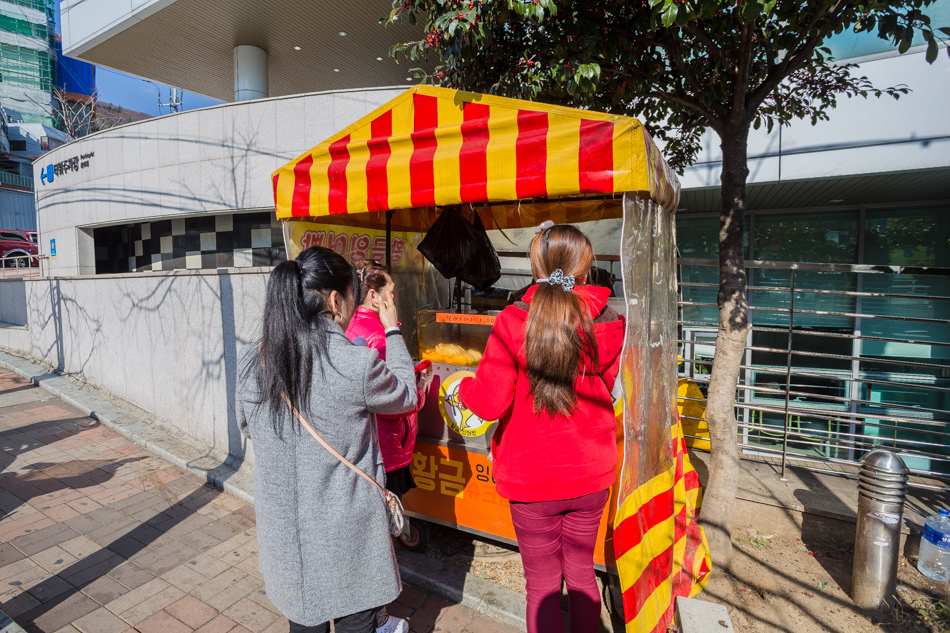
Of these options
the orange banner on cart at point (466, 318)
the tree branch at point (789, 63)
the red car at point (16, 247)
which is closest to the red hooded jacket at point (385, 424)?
the orange banner on cart at point (466, 318)

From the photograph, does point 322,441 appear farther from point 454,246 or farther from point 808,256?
point 808,256

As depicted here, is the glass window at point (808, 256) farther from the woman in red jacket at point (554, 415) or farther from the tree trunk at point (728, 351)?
the woman in red jacket at point (554, 415)

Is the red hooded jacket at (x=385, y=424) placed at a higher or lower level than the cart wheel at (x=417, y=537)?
higher

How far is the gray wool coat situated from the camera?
1575 mm

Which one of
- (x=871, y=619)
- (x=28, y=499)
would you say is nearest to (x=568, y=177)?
(x=871, y=619)

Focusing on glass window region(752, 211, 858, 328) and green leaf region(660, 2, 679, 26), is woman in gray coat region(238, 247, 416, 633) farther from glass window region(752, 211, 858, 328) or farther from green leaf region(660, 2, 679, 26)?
glass window region(752, 211, 858, 328)

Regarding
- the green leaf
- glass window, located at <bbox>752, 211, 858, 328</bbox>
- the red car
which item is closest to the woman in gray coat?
the green leaf

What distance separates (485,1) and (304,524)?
2.63m

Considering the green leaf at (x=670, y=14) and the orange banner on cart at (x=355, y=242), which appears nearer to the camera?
the green leaf at (x=670, y=14)

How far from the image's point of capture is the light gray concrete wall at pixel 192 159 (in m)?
8.97

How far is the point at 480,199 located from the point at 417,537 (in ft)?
7.31

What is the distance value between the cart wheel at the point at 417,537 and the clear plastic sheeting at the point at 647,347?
1571 millimetres

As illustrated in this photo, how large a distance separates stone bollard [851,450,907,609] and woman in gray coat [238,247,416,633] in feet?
9.34

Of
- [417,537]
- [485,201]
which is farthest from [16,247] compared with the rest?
[485,201]
